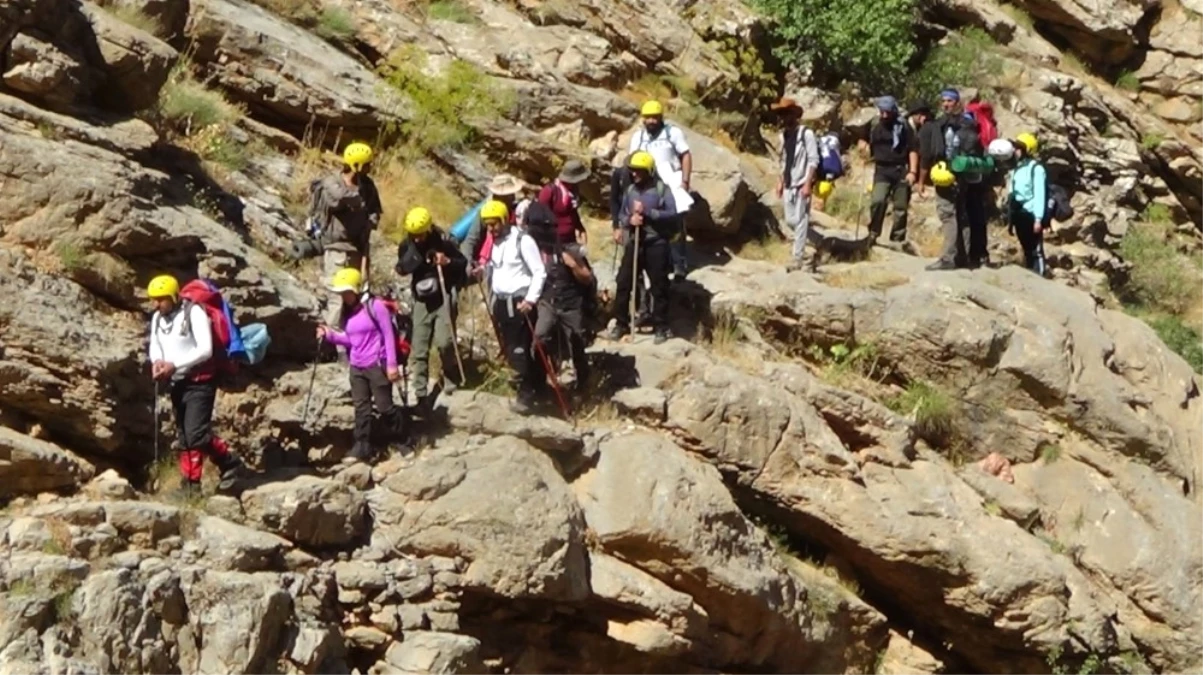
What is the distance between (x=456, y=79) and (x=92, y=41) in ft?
17.1

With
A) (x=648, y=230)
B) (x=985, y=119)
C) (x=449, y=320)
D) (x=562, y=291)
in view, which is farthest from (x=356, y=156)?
(x=985, y=119)

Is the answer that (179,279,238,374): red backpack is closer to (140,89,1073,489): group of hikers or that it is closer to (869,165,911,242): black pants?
(140,89,1073,489): group of hikers

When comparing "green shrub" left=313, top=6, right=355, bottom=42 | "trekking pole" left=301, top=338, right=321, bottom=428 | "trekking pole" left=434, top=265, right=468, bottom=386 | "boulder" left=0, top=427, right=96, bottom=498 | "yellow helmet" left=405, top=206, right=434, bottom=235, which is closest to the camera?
"boulder" left=0, top=427, right=96, bottom=498

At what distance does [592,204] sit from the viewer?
→ 20.3 meters

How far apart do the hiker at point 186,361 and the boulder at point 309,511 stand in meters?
0.57

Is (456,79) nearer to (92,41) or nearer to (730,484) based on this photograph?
(92,41)

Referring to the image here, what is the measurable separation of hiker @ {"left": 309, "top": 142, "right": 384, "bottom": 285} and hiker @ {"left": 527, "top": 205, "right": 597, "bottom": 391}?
1500 millimetres

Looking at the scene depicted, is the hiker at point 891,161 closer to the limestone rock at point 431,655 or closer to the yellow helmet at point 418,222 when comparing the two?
the yellow helmet at point 418,222

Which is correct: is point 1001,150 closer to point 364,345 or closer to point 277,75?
point 277,75

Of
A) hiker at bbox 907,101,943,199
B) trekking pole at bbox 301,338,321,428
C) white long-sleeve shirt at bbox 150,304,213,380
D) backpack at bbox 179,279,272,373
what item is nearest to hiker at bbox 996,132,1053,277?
hiker at bbox 907,101,943,199

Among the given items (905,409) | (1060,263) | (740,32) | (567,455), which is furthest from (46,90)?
(1060,263)

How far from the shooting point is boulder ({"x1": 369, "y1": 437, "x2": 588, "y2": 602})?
43.8ft

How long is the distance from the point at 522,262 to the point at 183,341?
10.9ft

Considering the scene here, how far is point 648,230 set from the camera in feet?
53.9
